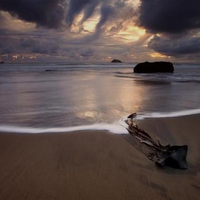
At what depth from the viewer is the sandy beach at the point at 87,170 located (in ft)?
6.73

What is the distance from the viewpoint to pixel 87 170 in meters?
2.42

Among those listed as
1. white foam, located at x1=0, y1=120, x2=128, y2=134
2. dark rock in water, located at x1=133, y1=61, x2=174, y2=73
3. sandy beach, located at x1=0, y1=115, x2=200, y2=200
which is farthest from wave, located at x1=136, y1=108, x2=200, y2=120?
dark rock in water, located at x1=133, y1=61, x2=174, y2=73

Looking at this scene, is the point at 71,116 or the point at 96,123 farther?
the point at 71,116

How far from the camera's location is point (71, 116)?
478 centimetres

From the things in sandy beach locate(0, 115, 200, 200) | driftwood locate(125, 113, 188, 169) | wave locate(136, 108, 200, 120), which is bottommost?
wave locate(136, 108, 200, 120)

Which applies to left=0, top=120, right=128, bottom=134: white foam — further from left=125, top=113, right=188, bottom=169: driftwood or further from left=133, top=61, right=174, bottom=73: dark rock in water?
left=133, top=61, right=174, bottom=73: dark rock in water

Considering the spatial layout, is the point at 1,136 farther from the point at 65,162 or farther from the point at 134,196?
the point at 134,196

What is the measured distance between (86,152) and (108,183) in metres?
0.73

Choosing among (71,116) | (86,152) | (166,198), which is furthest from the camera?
(71,116)

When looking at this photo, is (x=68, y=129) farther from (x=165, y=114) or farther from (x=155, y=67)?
(x=155, y=67)

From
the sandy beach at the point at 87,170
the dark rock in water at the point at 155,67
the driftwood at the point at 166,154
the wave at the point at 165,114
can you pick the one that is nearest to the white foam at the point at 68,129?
the sandy beach at the point at 87,170

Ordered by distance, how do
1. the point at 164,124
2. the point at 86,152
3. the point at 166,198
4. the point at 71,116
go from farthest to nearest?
the point at 71,116
the point at 164,124
the point at 86,152
the point at 166,198

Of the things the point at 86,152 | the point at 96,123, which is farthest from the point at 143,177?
the point at 96,123

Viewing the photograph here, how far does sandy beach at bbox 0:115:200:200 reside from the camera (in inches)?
80.8
